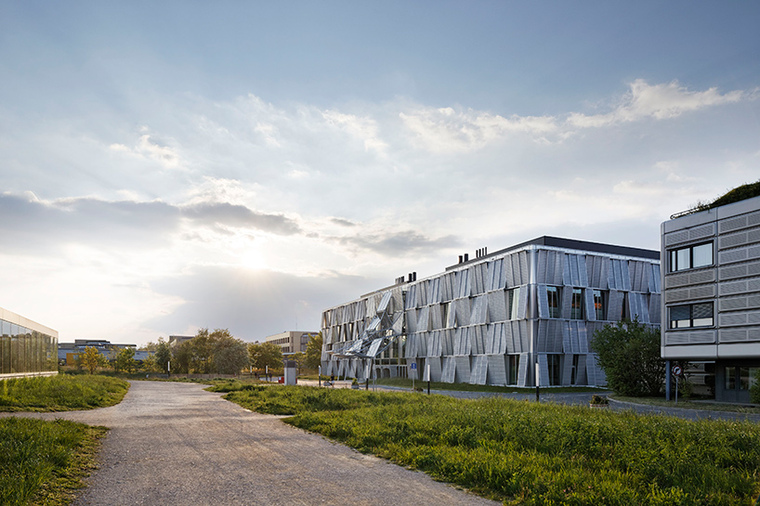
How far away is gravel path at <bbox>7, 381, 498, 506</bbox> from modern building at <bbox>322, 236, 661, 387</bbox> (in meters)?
24.6

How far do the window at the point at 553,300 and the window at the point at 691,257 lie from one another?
1294 centimetres

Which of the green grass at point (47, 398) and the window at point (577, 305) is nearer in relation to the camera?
the green grass at point (47, 398)

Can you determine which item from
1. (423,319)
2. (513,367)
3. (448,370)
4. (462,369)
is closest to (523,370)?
(513,367)

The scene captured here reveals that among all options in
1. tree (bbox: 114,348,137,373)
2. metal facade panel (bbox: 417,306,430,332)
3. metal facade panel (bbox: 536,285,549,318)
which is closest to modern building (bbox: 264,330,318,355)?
tree (bbox: 114,348,137,373)

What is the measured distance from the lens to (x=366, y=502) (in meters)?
8.56

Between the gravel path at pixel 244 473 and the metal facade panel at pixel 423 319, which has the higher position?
the metal facade panel at pixel 423 319

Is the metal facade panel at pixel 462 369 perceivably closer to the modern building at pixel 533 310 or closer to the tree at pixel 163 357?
A: the modern building at pixel 533 310

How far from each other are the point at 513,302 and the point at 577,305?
17.7ft

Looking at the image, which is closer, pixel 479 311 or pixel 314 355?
pixel 479 311

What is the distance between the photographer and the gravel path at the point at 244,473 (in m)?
8.86

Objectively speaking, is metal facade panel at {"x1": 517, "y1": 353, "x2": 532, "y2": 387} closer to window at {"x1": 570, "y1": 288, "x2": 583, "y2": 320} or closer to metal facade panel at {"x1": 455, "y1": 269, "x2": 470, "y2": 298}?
window at {"x1": 570, "y1": 288, "x2": 583, "y2": 320}

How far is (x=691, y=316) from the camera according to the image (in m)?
32.3

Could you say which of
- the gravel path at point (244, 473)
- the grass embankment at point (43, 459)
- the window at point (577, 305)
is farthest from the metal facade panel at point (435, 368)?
the grass embankment at point (43, 459)

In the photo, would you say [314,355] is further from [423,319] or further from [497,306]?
[497,306]
